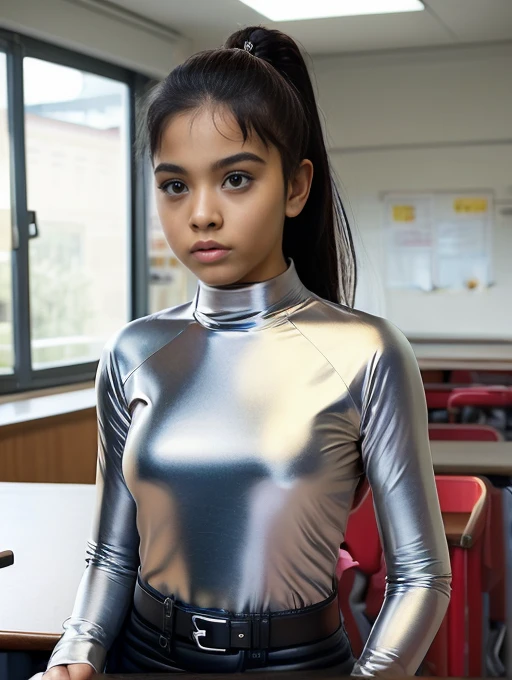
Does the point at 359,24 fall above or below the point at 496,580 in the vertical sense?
above

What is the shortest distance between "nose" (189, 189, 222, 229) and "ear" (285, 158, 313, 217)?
0.38ft

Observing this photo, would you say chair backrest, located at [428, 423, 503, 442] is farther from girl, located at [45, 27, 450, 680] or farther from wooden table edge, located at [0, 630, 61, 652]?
girl, located at [45, 27, 450, 680]

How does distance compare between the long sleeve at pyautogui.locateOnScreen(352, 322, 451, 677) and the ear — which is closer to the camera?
the long sleeve at pyautogui.locateOnScreen(352, 322, 451, 677)

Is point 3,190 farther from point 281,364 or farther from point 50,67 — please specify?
point 281,364

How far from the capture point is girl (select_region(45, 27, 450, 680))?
96cm

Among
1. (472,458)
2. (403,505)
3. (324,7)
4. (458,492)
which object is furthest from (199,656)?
(324,7)

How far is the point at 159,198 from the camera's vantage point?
3.35 ft

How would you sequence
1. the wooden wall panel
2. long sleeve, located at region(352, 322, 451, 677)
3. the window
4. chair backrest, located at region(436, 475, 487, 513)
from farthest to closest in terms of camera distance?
the window
the wooden wall panel
chair backrest, located at region(436, 475, 487, 513)
long sleeve, located at region(352, 322, 451, 677)

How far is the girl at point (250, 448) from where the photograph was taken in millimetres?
958

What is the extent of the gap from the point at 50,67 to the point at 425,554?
169 inches

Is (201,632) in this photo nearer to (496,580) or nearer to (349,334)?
(349,334)

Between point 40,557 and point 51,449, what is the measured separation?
2252 mm

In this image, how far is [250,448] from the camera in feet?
3.14

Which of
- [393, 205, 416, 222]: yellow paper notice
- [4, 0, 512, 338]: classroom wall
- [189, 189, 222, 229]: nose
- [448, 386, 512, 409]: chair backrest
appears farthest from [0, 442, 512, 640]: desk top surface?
→ [393, 205, 416, 222]: yellow paper notice
